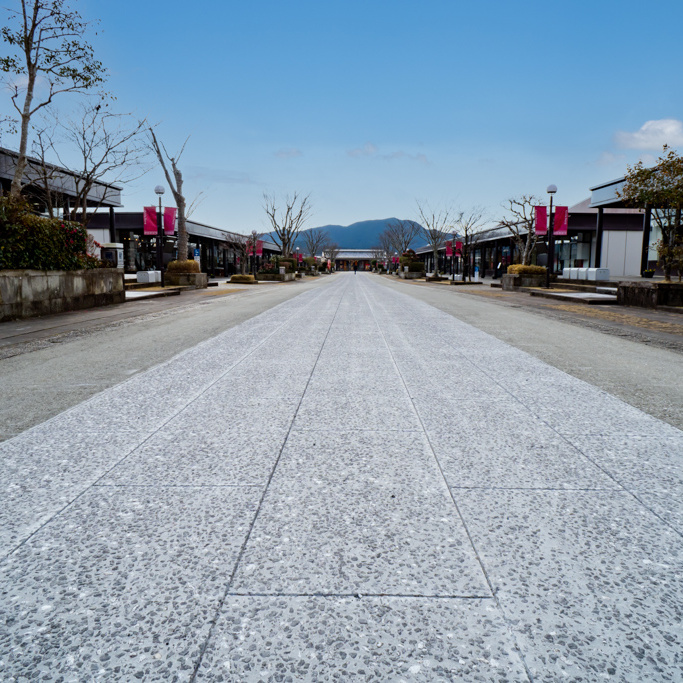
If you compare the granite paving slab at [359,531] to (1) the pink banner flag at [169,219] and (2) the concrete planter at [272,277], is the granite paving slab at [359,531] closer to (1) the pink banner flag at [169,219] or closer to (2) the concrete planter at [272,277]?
(1) the pink banner flag at [169,219]

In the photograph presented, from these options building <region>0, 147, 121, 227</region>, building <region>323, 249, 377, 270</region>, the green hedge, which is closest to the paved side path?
the green hedge

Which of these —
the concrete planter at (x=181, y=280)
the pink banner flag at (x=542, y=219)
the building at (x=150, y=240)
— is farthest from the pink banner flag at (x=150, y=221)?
Result: the pink banner flag at (x=542, y=219)

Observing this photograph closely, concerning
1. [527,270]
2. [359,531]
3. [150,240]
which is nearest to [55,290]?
[359,531]

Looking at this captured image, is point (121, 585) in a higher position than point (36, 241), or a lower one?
lower

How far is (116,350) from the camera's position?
8047 millimetres

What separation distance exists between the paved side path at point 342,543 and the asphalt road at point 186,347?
0.71m

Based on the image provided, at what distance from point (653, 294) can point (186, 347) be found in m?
14.1

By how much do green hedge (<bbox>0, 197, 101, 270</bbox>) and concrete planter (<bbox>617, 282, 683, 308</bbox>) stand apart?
53.7ft

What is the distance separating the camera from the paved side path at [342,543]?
1783 millimetres

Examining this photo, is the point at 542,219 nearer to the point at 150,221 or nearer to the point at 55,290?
the point at 150,221

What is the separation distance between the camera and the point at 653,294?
16156 mm

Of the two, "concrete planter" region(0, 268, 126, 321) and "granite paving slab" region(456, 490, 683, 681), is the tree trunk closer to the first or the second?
"concrete planter" region(0, 268, 126, 321)

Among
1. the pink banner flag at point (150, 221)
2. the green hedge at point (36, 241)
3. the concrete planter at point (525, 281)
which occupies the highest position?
the pink banner flag at point (150, 221)

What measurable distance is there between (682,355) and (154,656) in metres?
8.44
